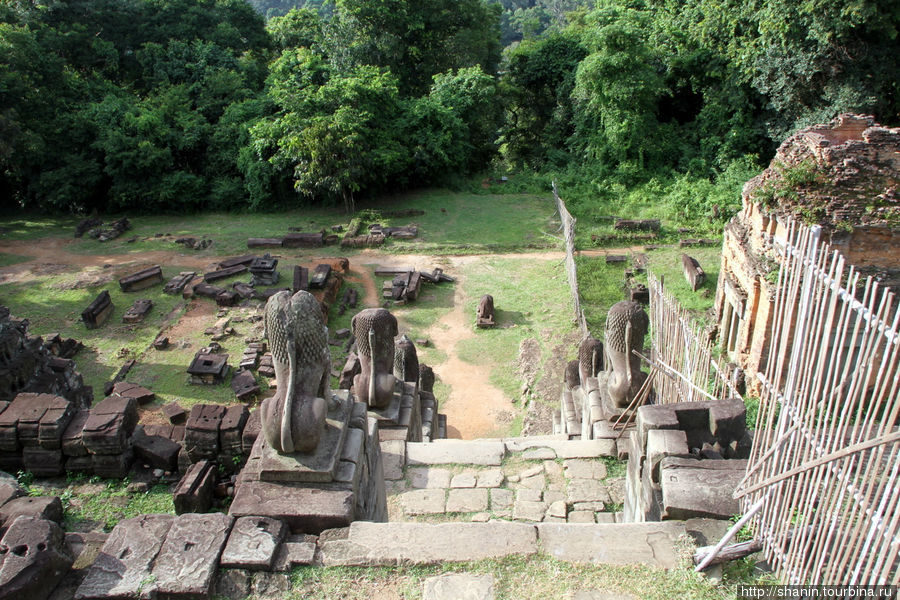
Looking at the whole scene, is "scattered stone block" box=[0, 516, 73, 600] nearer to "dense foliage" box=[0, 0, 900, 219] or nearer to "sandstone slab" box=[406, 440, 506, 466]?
"sandstone slab" box=[406, 440, 506, 466]

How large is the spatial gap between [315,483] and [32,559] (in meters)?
1.87

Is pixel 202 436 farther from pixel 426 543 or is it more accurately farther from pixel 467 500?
pixel 426 543

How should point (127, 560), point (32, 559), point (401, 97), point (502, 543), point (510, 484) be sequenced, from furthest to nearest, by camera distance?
point (401, 97) → point (510, 484) → point (502, 543) → point (127, 560) → point (32, 559)

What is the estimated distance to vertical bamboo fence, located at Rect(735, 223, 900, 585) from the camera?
312cm

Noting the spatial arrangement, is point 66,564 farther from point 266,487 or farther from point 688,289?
point 688,289

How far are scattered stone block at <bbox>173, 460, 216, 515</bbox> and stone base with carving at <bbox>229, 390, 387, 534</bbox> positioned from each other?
84cm

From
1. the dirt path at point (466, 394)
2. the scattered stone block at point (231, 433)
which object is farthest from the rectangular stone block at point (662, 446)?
the dirt path at point (466, 394)

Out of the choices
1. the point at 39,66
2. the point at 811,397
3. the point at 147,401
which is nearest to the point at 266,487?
the point at 811,397

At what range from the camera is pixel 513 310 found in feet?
46.9

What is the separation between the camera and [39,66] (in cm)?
2162

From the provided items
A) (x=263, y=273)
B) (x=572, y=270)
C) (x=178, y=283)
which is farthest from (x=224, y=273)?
(x=572, y=270)

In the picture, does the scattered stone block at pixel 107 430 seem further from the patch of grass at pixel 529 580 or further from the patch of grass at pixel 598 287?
the patch of grass at pixel 598 287

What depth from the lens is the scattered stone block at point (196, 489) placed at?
18.5ft

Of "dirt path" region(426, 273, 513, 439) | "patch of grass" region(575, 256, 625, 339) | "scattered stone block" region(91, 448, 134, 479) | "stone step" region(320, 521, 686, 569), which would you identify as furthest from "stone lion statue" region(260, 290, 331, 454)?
"patch of grass" region(575, 256, 625, 339)
